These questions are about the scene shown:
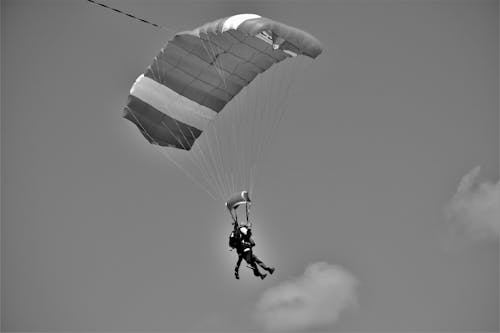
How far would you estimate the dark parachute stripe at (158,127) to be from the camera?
2348 centimetres

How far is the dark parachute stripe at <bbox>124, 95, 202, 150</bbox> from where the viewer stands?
2348 centimetres

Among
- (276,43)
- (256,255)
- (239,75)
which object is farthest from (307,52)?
(256,255)

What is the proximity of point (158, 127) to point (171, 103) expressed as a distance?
69 centimetres

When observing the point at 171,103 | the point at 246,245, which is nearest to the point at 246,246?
the point at 246,245

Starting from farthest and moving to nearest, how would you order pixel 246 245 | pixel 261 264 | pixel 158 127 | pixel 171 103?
pixel 158 127 → pixel 171 103 → pixel 261 264 → pixel 246 245

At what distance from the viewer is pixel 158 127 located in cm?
2383

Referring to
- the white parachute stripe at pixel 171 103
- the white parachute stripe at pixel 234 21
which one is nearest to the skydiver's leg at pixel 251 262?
the white parachute stripe at pixel 171 103

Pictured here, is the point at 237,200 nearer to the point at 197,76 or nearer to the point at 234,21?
the point at 197,76

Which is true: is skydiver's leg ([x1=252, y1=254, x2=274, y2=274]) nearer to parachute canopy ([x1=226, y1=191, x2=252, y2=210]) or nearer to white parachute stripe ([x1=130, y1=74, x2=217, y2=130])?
parachute canopy ([x1=226, y1=191, x2=252, y2=210])

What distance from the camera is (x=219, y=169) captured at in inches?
870

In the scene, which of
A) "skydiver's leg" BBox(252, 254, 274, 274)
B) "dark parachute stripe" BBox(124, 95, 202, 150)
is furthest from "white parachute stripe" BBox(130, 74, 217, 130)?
"skydiver's leg" BBox(252, 254, 274, 274)

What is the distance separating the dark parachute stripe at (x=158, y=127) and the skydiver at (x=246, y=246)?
12.0 ft

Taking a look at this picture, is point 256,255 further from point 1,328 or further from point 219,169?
point 1,328

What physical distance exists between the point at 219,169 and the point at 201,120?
2.16 metres
